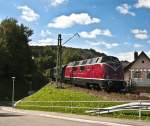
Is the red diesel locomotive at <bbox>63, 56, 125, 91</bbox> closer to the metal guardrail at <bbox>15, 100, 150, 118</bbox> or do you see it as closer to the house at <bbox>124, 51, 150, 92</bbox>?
the metal guardrail at <bbox>15, 100, 150, 118</bbox>

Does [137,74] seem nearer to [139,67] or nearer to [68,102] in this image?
[139,67]

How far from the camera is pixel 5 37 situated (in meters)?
96.2

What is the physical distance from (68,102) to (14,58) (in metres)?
55.9

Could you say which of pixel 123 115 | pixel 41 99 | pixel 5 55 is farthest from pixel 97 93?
pixel 5 55

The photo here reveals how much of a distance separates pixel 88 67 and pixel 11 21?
2223 inches

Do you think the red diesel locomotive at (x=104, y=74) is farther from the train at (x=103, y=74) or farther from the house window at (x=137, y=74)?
the house window at (x=137, y=74)

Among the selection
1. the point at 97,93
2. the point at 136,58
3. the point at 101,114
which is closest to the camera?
the point at 101,114

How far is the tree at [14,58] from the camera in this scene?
94.2 metres

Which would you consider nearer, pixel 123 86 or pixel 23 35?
pixel 123 86

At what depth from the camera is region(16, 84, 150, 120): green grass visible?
33.2m

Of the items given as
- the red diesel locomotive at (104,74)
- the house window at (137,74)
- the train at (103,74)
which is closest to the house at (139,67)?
the house window at (137,74)

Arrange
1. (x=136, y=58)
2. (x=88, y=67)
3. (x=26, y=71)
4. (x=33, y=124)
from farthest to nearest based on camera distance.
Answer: (x=26, y=71) → (x=136, y=58) → (x=88, y=67) → (x=33, y=124)

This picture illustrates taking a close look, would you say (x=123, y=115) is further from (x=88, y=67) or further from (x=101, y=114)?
(x=88, y=67)

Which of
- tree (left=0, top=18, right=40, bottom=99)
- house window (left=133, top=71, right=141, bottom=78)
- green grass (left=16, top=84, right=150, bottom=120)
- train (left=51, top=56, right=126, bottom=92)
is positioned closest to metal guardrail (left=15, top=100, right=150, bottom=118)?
green grass (left=16, top=84, right=150, bottom=120)
